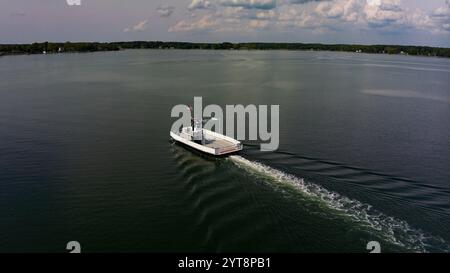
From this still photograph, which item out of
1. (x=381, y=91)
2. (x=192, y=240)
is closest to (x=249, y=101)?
(x=381, y=91)

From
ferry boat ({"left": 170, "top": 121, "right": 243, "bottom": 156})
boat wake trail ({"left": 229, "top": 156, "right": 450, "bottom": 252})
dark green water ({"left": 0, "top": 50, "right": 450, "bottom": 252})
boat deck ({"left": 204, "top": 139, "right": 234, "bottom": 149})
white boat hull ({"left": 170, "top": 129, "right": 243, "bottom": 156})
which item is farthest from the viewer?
boat deck ({"left": 204, "top": 139, "right": 234, "bottom": 149})

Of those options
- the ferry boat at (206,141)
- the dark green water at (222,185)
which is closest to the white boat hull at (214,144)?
the ferry boat at (206,141)

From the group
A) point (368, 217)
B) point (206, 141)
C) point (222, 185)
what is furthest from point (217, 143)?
point (368, 217)

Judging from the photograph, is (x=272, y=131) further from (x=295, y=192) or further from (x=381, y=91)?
(x=381, y=91)

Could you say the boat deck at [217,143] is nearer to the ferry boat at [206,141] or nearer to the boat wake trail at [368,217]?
the ferry boat at [206,141]

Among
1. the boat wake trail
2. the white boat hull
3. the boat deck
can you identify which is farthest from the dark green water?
the boat deck

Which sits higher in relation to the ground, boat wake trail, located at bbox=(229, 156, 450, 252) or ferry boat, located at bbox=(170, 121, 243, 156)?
ferry boat, located at bbox=(170, 121, 243, 156)

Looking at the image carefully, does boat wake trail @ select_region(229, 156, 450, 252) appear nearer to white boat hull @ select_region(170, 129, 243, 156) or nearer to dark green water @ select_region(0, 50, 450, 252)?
dark green water @ select_region(0, 50, 450, 252)
